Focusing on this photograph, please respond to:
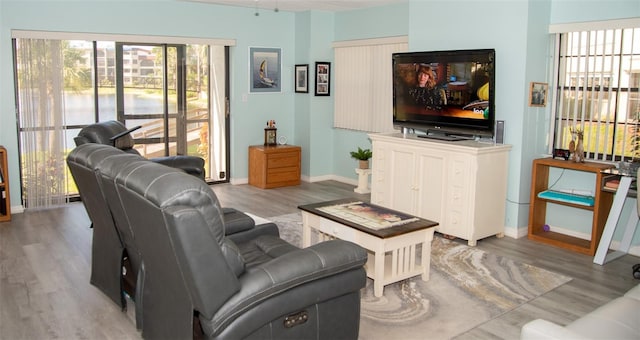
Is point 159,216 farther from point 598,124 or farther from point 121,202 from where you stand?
point 598,124

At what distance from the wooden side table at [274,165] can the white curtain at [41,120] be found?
92.9 inches

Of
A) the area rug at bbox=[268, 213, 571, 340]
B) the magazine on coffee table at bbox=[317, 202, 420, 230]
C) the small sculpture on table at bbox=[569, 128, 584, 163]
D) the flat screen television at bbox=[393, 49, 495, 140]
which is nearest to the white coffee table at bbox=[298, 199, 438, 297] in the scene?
the magazine on coffee table at bbox=[317, 202, 420, 230]

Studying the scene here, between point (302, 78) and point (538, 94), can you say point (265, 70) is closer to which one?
point (302, 78)

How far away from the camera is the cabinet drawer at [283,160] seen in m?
7.50

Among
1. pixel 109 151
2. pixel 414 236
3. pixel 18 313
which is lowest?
pixel 18 313

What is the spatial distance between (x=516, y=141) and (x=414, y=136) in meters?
1.03

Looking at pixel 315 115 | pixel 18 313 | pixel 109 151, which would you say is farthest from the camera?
pixel 315 115

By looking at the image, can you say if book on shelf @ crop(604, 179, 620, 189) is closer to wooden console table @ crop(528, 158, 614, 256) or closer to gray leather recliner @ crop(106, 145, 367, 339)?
wooden console table @ crop(528, 158, 614, 256)

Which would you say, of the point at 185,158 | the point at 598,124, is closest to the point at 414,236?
the point at 598,124

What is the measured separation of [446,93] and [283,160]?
9.19ft

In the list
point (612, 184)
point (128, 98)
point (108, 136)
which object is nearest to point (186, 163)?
point (108, 136)

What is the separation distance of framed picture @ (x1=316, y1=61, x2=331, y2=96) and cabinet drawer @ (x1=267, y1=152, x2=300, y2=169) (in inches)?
37.2

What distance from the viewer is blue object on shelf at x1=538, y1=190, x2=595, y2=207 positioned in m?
4.91

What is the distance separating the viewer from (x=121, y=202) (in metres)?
2.84
